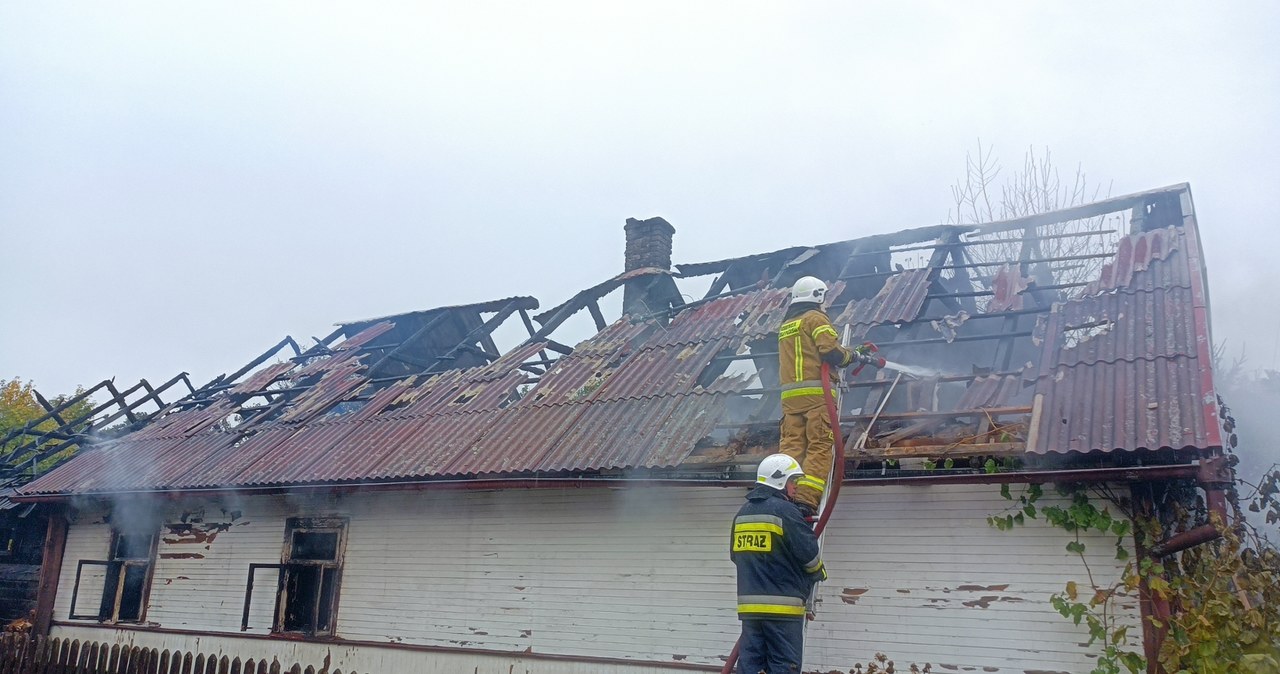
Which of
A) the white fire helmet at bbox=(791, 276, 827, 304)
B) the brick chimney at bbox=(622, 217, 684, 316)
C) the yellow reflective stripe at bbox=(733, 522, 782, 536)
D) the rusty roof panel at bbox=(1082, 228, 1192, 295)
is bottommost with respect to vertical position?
the yellow reflective stripe at bbox=(733, 522, 782, 536)

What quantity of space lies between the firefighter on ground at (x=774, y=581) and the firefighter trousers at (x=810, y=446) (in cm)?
35

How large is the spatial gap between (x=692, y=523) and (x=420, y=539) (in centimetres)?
323

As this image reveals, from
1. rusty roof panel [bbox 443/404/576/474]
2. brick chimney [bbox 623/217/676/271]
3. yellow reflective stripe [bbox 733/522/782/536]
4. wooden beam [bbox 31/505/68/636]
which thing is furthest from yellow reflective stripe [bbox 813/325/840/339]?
wooden beam [bbox 31/505/68/636]

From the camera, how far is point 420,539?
9.33m

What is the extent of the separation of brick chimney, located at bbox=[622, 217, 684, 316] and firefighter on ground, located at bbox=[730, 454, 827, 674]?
722 centimetres

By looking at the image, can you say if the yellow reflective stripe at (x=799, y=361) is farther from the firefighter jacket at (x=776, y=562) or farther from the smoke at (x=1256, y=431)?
the smoke at (x=1256, y=431)

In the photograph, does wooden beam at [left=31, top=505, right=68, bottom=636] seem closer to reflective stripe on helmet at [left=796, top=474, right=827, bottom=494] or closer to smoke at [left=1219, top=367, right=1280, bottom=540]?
reflective stripe on helmet at [left=796, top=474, right=827, bottom=494]

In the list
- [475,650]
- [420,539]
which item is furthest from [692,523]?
[420,539]

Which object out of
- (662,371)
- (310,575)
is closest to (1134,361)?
(662,371)

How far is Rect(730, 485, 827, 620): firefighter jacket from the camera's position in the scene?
5.30 metres

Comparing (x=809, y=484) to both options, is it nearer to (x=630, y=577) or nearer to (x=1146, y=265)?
(x=630, y=577)

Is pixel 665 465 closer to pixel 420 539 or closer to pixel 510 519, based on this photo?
pixel 510 519

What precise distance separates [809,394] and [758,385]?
2174 mm

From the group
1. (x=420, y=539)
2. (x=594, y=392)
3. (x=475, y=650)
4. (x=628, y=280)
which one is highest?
(x=628, y=280)
